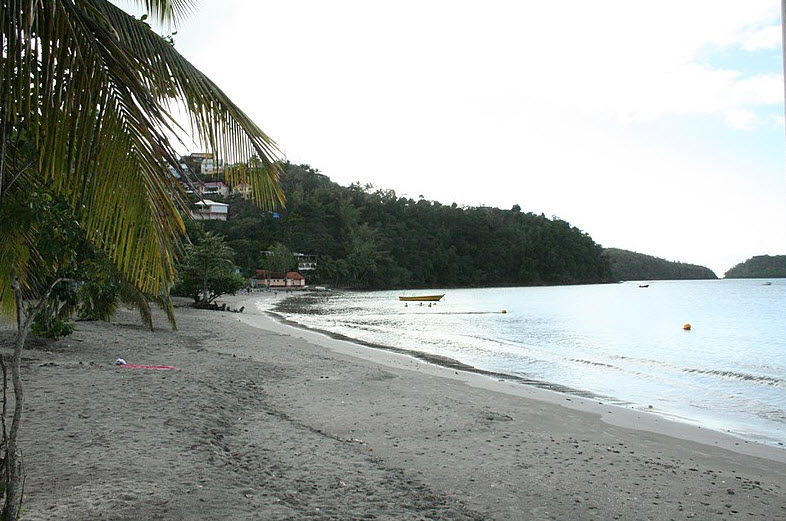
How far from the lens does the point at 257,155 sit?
3240 mm

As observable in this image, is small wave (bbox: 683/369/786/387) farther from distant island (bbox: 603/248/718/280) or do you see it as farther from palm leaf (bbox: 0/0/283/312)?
distant island (bbox: 603/248/718/280)

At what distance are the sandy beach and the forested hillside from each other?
3138 inches

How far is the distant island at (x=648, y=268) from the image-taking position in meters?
164

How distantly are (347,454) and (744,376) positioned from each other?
14.5 metres

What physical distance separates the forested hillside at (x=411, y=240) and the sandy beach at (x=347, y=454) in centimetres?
7971

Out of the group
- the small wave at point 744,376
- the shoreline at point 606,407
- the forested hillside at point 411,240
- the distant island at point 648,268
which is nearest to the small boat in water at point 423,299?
the forested hillside at point 411,240

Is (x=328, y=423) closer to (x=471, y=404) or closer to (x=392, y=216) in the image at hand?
(x=471, y=404)

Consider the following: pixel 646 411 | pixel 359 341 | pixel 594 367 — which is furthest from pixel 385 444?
pixel 359 341

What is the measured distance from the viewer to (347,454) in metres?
5.75

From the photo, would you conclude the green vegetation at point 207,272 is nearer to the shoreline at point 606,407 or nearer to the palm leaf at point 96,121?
the shoreline at point 606,407

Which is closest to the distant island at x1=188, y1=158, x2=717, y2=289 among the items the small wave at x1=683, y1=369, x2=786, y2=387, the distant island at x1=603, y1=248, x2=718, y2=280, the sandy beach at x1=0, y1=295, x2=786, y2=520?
the distant island at x1=603, y1=248, x2=718, y2=280

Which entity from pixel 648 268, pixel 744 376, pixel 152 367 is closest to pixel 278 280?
pixel 744 376

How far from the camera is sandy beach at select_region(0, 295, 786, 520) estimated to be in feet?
14.0

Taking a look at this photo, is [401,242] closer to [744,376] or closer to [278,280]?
[278,280]
